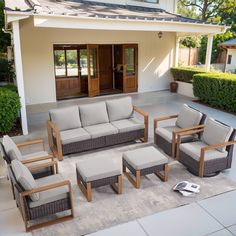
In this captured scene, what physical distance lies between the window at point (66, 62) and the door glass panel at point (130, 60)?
7.59 feet

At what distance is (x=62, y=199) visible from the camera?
379 cm

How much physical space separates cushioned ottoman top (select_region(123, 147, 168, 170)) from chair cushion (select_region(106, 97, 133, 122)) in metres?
2.00

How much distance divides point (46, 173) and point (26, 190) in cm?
104

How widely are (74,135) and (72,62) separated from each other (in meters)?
6.68

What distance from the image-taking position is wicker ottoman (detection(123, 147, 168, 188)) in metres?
4.60

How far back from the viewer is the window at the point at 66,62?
37.3 feet

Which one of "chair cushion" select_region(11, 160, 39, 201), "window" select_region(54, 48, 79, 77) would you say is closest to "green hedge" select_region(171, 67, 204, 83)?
"window" select_region(54, 48, 79, 77)

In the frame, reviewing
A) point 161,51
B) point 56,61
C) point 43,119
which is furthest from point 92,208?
point 161,51

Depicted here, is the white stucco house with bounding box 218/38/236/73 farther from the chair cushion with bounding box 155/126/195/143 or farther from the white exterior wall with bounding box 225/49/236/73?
the chair cushion with bounding box 155/126/195/143

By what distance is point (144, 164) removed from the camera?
15.1 ft

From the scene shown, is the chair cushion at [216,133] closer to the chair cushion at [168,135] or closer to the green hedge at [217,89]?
the chair cushion at [168,135]

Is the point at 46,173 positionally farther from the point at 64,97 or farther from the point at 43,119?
the point at 64,97

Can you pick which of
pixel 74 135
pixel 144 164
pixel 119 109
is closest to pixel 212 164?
pixel 144 164

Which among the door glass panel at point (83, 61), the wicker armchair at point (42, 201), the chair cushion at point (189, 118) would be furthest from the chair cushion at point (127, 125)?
the door glass panel at point (83, 61)
